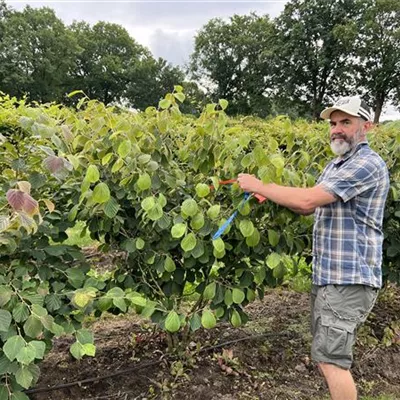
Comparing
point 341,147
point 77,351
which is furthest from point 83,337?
point 341,147

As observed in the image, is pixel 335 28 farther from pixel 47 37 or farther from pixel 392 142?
pixel 392 142

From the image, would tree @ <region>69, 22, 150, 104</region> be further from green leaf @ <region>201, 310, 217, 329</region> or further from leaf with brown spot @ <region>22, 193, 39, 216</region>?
leaf with brown spot @ <region>22, 193, 39, 216</region>

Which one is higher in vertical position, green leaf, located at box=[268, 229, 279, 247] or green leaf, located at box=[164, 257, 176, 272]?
green leaf, located at box=[268, 229, 279, 247]

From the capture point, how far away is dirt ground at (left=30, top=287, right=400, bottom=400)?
9.06ft

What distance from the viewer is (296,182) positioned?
2176mm

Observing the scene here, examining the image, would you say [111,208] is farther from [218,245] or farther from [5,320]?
[5,320]

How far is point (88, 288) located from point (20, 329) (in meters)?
0.31

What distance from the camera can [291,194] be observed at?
204cm

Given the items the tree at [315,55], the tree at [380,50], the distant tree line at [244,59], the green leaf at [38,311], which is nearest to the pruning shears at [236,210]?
the green leaf at [38,311]

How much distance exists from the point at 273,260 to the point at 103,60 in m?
54.1

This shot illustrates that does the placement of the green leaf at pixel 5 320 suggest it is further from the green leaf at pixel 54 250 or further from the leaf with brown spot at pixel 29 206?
the green leaf at pixel 54 250

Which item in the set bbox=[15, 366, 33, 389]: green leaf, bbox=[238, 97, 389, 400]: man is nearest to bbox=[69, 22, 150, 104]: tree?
bbox=[238, 97, 389, 400]: man

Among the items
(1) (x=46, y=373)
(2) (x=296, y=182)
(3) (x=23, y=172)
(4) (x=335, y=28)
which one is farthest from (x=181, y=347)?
(4) (x=335, y=28)

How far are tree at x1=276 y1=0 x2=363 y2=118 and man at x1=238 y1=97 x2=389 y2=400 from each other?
35.7 metres
